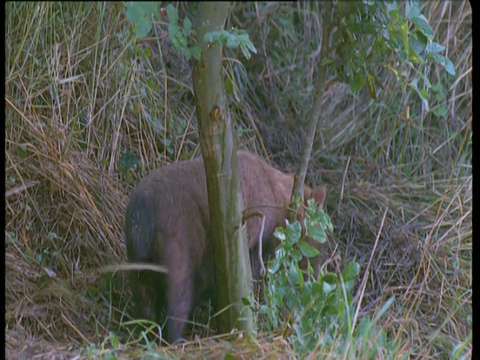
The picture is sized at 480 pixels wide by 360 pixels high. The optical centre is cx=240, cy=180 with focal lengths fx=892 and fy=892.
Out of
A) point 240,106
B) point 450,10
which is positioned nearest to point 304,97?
point 240,106

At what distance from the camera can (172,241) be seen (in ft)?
14.3

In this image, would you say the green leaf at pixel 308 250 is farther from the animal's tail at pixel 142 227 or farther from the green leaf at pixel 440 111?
the green leaf at pixel 440 111

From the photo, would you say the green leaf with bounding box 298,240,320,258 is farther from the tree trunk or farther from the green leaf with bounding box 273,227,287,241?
the tree trunk

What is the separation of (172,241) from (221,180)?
0.54 meters

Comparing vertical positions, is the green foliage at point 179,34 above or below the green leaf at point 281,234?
above

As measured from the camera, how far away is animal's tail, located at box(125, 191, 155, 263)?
4363mm

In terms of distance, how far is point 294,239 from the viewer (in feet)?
13.8

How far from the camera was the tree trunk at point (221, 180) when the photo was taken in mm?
3832

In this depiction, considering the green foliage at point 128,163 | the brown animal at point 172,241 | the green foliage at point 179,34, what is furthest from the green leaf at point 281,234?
the green foliage at point 128,163

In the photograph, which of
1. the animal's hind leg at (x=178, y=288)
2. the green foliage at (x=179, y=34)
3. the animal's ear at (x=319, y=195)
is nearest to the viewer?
the green foliage at (x=179, y=34)

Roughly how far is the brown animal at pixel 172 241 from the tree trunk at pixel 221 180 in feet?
0.71

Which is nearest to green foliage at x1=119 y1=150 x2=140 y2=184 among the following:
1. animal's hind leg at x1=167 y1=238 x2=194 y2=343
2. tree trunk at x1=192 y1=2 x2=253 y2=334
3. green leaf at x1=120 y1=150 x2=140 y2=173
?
green leaf at x1=120 y1=150 x2=140 y2=173

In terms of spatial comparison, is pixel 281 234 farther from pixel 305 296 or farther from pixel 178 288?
pixel 178 288

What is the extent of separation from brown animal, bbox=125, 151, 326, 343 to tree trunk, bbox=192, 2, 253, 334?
0.22 meters
